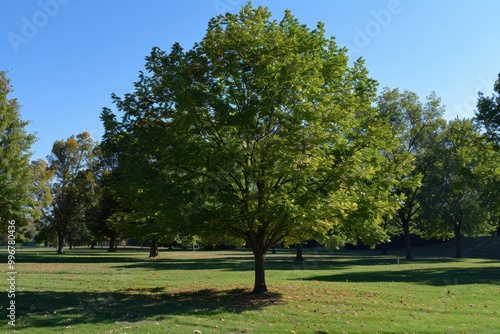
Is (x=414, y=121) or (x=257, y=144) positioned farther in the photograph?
(x=414, y=121)

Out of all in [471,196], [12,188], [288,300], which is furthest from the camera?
[471,196]

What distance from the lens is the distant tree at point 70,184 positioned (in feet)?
184

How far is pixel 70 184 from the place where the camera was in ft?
187

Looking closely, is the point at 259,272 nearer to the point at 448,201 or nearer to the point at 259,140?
the point at 259,140

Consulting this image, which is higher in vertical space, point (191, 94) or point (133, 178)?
point (191, 94)

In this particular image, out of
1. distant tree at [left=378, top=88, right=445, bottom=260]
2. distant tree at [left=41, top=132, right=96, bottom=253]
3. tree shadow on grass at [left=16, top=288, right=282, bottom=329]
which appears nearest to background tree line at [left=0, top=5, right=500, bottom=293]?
tree shadow on grass at [left=16, top=288, right=282, bottom=329]

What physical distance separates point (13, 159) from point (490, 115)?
115ft

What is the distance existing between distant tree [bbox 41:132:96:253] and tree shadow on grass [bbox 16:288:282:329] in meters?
41.0

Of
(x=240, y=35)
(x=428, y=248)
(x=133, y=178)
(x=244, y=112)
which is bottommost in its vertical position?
(x=428, y=248)

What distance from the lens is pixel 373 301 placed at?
1614 cm

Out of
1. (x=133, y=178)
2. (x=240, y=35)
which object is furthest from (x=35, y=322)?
(x=240, y=35)

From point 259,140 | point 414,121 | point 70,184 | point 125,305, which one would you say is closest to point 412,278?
point 259,140

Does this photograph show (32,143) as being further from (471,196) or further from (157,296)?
(471,196)

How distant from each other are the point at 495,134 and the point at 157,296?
28289 millimetres
